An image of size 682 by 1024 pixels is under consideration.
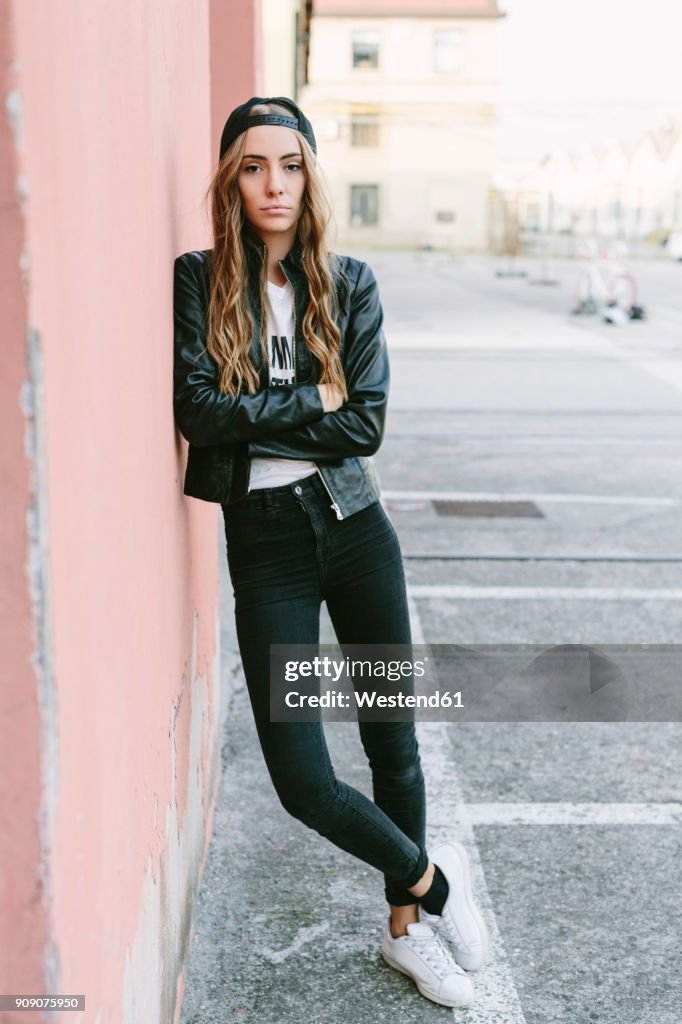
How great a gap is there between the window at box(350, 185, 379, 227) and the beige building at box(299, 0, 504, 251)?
1.7 inches

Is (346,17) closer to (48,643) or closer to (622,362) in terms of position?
(622,362)

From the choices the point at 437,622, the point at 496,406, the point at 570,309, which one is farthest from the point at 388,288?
the point at 437,622

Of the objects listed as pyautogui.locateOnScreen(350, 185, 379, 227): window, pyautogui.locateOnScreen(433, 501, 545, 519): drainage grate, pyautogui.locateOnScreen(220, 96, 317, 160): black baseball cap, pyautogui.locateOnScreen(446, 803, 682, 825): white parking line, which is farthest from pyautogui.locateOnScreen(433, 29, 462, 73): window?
pyautogui.locateOnScreen(220, 96, 317, 160): black baseball cap

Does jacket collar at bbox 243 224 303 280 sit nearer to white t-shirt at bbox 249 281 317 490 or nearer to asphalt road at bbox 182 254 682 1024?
white t-shirt at bbox 249 281 317 490

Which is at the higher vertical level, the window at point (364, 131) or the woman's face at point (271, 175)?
the woman's face at point (271, 175)

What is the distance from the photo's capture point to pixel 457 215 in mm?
50219

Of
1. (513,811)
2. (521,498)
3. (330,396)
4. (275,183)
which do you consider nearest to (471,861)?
(513,811)

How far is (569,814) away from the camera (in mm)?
3754

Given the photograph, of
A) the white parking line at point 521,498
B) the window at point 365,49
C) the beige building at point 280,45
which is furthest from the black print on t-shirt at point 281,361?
the window at point 365,49

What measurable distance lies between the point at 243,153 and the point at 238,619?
1.01 metres

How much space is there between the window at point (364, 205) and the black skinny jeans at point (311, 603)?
48.7 m

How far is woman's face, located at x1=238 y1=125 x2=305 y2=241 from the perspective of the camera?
2.54 m

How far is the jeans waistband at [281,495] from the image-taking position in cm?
256

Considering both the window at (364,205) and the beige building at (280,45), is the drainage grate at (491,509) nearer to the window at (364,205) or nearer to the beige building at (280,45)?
the beige building at (280,45)
